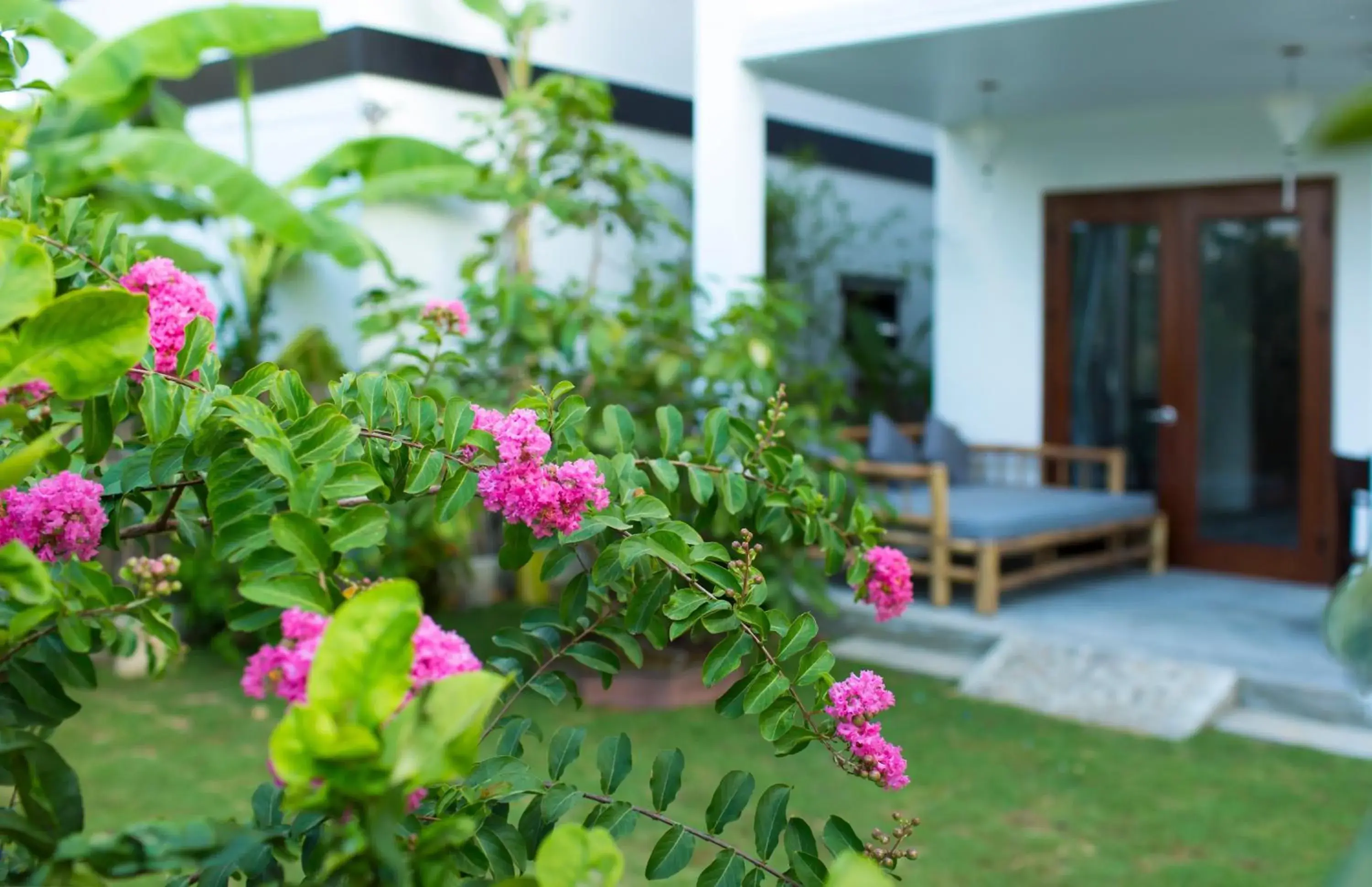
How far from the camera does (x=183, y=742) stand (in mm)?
5469

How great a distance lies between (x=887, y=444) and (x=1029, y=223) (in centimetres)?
203

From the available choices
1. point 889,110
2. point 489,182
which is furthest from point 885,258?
point 489,182

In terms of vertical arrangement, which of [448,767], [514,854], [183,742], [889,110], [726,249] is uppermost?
[889,110]

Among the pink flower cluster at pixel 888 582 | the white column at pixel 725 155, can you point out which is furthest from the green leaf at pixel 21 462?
the white column at pixel 725 155

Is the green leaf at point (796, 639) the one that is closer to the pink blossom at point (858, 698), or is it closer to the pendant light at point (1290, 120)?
the pink blossom at point (858, 698)

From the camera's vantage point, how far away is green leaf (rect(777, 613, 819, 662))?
57.1 inches

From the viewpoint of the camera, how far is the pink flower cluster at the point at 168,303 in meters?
1.53

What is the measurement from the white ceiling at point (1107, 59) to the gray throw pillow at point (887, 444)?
1926 mm

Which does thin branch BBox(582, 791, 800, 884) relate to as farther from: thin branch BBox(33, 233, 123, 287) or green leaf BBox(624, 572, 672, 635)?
thin branch BBox(33, 233, 123, 287)

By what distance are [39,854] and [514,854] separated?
0.42 metres

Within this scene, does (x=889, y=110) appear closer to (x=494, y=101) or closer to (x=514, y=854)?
(x=494, y=101)

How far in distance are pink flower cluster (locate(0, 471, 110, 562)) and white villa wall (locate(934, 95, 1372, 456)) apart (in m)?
7.60

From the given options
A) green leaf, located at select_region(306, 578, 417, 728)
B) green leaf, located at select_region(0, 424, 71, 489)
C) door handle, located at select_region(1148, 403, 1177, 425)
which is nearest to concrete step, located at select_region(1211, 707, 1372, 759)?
door handle, located at select_region(1148, 403, 1177, 425)

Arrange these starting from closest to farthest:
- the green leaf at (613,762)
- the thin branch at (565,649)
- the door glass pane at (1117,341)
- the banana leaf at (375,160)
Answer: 1. the green leaf at (613,762)
2. the thin branch at (565,649)
3. the banana leaf at (375,160)
4. the door glass pane at (1117,341)
